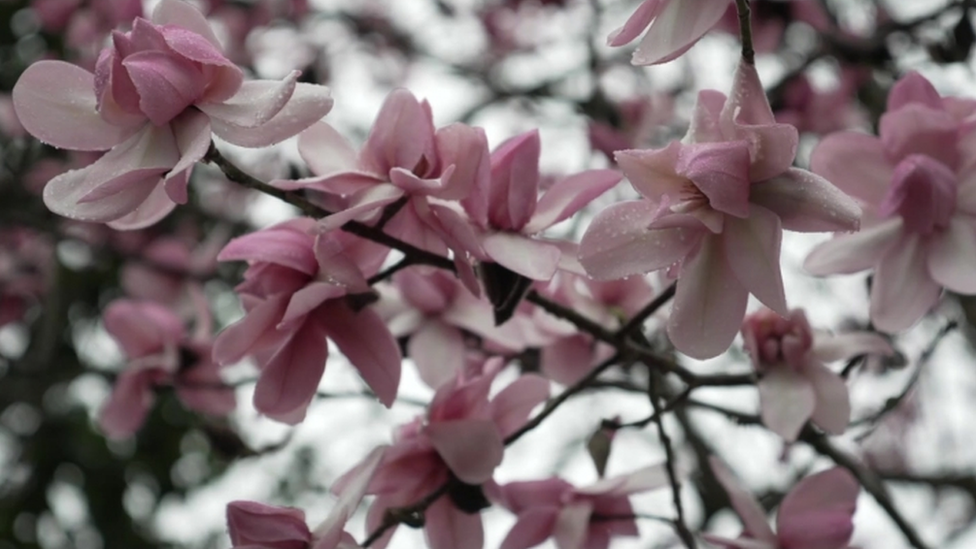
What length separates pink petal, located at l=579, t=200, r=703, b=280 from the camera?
70 centimetres

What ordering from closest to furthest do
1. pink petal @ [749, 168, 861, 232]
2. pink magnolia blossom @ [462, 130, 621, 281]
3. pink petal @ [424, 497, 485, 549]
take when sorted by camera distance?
pink petal @ [749, 168, 861, 232]
pink magnolia blossom @ [462, 130, 621, 281]
pink petal @ [424, 497, 485, 549]

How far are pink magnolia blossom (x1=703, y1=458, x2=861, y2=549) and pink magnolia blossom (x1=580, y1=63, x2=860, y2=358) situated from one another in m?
0.30

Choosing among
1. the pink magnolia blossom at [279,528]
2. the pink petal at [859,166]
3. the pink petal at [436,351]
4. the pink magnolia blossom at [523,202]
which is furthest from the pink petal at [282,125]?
the pink petal at [859,166]

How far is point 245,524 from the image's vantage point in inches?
28.6

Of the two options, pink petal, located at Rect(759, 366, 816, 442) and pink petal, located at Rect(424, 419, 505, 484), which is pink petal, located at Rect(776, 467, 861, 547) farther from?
pink petal, located at Rect(424, 419, 505, 484)

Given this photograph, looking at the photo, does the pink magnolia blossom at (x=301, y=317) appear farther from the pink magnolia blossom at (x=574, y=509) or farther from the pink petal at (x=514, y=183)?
the pink magnolia blossom at (x=574, y=509)

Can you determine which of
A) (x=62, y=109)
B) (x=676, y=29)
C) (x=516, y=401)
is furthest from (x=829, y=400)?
(x=62, y=109)

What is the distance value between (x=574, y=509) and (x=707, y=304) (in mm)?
329

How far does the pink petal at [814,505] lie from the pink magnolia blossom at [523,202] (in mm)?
333

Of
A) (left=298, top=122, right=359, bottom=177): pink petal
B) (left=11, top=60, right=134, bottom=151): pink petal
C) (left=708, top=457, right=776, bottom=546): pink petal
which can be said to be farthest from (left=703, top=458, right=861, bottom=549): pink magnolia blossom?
(left=11, top=60, right=134, bottom=151): pink petal

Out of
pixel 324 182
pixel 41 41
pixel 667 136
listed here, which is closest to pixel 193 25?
pixel 324 182

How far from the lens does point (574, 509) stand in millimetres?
961

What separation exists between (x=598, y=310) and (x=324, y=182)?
0.40 m

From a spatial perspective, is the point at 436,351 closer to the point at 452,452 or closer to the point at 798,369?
the point at 452,452
